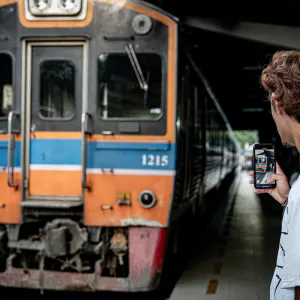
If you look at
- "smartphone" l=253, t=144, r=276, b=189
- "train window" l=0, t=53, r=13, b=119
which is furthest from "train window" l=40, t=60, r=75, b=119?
"smartphone" l=253, t=144, r=276, b=189

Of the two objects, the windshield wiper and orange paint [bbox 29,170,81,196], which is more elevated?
the windshield wiper

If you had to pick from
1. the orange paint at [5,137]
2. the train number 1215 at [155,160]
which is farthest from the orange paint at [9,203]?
the train number 1215 at [155,160]

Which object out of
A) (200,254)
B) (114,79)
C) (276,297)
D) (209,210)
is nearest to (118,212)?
(114,79)

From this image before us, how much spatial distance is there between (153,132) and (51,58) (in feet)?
4.27

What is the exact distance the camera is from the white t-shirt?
1.54m

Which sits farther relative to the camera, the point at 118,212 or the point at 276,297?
the point at 118,212

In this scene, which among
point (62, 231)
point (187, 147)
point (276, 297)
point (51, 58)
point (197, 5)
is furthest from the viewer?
point (197, 5)

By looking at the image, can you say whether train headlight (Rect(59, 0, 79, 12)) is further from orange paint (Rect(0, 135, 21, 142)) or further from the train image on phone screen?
the train image on phone screen

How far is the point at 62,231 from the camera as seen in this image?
5.09 m

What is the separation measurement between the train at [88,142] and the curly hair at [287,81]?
3.54 metres

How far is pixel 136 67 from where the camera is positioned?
532 centimetres

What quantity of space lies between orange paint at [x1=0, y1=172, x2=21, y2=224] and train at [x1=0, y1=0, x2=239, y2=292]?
10 mm

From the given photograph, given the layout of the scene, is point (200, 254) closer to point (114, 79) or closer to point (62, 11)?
point (114, 79)

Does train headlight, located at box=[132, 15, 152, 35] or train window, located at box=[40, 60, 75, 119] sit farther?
train window, located at box=[40, 60, 75, 119]
